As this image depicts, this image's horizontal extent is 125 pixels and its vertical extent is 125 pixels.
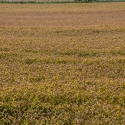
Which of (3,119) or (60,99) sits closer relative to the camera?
(3,119)

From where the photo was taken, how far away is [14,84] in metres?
6.45

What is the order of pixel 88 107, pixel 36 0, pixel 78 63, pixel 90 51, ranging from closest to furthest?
pixel 88 107
pixel 78 63
pixel 90 51
pixel 36 0

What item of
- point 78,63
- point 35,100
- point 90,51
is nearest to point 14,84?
point 35,100

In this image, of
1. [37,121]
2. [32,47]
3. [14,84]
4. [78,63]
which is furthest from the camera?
[32,47]

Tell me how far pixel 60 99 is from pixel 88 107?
2.11 feet

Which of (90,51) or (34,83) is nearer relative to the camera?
(34,83)

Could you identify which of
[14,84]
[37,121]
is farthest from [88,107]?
[14,84]

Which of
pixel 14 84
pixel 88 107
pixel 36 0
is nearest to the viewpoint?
pixel 88 107

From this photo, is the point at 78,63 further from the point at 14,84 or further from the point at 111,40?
the point at 111,40

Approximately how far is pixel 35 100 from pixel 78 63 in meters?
2.94

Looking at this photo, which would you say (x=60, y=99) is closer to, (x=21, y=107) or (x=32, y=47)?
(x=21, y=107)

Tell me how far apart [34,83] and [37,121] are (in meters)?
1.73

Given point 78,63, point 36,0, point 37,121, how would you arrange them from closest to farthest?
point 37,121 < point 78,63 < point 36,0

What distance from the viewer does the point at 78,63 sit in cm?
824
